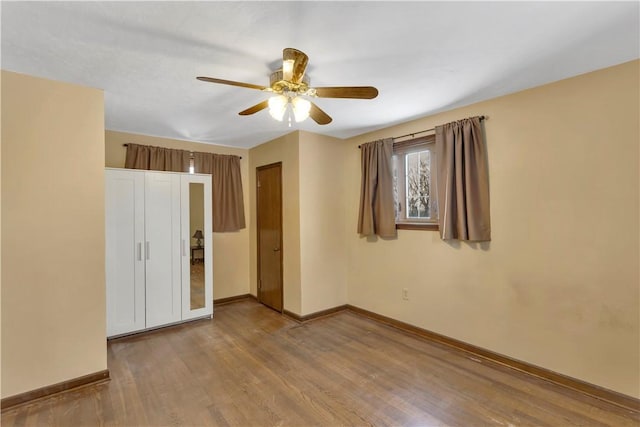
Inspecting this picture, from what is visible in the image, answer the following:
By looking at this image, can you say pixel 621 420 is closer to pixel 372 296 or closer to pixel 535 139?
pixel 535 139

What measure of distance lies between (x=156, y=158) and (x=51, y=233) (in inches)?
76.5

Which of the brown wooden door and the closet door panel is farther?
the brown wooden door

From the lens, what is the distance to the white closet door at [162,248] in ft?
11.7

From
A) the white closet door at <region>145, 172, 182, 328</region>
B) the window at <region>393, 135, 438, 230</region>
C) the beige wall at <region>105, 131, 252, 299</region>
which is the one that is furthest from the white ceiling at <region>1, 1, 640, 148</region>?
the beige wall at <region>105, 131, 252, 299</region>

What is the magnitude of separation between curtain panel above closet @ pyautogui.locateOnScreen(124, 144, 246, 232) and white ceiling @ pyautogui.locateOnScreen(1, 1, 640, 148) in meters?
1.25

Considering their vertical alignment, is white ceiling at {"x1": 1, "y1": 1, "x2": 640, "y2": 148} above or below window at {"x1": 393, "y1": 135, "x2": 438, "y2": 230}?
above

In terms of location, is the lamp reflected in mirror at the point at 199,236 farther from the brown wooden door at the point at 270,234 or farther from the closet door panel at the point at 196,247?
the brown wooden door at the point at 270,234

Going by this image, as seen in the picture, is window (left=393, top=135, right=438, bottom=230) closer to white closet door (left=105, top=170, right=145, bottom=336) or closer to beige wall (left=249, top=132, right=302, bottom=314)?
beige wall (left=249, top=132, right=302, bottom=314)

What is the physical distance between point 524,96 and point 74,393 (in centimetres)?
451

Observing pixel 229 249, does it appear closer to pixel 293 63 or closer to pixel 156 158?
pixel 156 158

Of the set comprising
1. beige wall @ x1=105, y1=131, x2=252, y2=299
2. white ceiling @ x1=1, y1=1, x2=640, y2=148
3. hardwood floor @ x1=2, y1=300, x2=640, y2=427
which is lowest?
hardwood floor @ x1=2, y1=300, x2=640, y2=427

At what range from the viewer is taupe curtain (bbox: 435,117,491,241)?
9.53ft

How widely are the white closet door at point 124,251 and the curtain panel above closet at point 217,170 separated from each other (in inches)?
25.8

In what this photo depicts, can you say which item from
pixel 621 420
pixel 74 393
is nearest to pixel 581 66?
pixel 621 420
